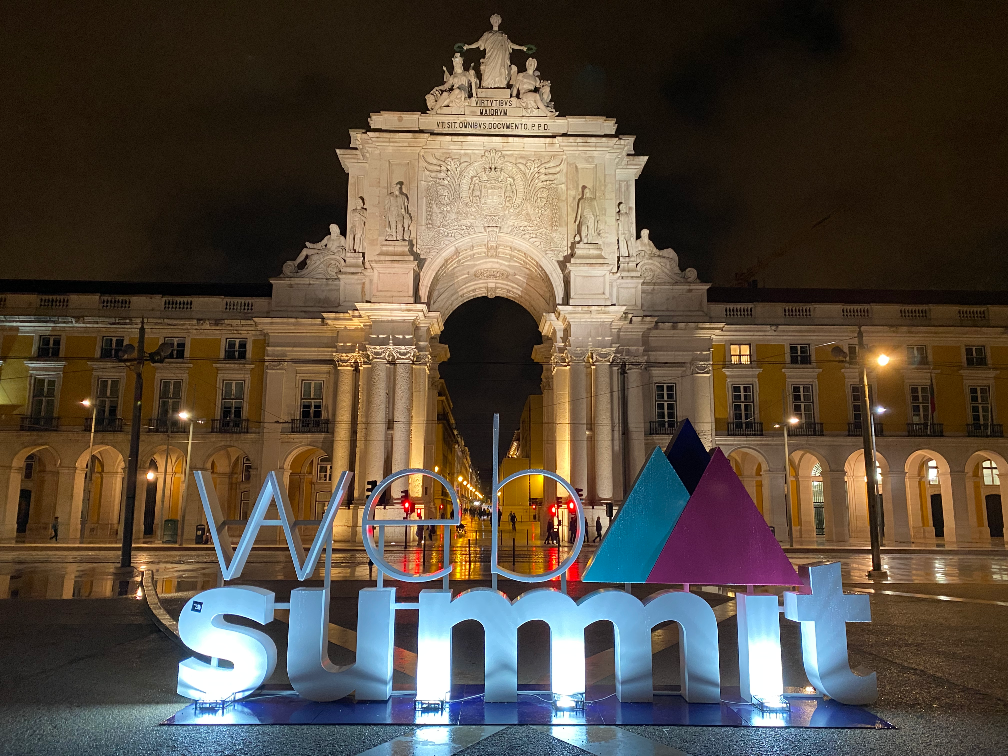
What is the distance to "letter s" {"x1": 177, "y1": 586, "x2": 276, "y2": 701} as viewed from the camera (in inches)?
315

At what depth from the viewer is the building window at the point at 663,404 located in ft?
139

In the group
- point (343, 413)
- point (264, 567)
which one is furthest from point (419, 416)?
point (264, 567)

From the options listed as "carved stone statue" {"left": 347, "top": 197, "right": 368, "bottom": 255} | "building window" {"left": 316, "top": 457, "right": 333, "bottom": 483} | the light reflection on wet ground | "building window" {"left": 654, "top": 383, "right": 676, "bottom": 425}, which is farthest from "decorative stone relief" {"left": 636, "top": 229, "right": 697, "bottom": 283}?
"building window" {"left": 316, "top": 457, "right": 333, "bottom": 483}

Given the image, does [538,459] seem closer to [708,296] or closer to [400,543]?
[708,296]

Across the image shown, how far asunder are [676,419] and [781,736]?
1401 inches

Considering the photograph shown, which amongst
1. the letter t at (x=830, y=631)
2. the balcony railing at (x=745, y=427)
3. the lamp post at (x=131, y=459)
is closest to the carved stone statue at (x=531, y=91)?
the balcony railing at (x=745, y=427)

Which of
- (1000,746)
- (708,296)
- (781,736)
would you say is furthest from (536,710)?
(708,296)

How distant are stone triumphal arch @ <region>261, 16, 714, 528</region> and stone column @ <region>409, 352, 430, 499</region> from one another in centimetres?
8

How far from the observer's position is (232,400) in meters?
42.6

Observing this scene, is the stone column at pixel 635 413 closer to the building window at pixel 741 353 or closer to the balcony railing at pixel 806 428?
the building window at pixel 741 353

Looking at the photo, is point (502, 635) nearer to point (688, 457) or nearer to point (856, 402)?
point (688, 457)

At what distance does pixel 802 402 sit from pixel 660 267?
441 inches

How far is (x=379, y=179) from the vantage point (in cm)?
4144

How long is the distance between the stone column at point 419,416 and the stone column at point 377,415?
1.51 metres
